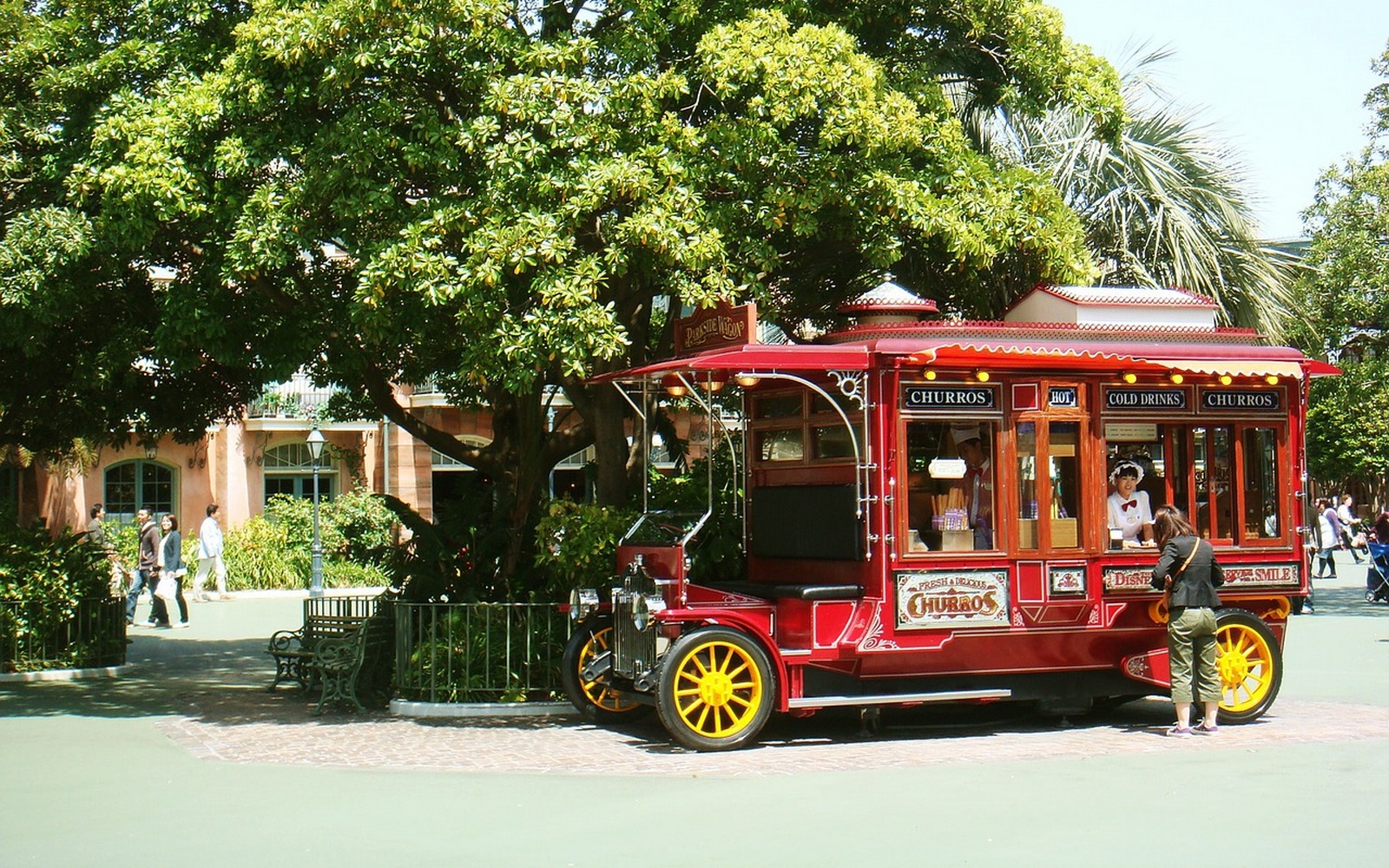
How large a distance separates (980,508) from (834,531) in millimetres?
1134

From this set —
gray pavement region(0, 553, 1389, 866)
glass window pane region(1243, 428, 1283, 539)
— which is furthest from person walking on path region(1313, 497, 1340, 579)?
glass window pane region(1243, 428, 1283, 539)

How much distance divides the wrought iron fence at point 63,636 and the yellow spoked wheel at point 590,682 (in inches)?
273

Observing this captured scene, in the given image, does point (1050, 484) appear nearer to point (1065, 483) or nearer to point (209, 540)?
point (1065, 483)

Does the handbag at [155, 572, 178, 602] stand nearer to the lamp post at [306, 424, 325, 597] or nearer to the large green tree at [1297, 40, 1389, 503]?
the lamp post at [306, 424, 325, 597]

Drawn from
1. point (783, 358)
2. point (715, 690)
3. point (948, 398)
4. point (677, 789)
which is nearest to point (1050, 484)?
point (948, 398)

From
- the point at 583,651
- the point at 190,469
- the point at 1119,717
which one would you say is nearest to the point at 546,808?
the point at 583,651

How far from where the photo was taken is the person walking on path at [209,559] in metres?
29.0

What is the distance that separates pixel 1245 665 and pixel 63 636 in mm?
12038

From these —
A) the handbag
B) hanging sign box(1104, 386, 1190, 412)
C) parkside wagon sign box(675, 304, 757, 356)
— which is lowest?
the handbag

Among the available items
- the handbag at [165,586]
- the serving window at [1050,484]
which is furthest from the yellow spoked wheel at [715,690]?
the handbag at [165,586]

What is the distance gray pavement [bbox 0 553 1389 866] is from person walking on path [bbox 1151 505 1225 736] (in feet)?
1.15

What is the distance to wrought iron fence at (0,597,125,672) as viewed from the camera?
15609 mm

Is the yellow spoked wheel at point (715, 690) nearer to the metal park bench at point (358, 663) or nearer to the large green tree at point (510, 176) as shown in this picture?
the large green tree at point (510, 176)

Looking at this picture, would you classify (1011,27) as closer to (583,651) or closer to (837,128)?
(837,128)
